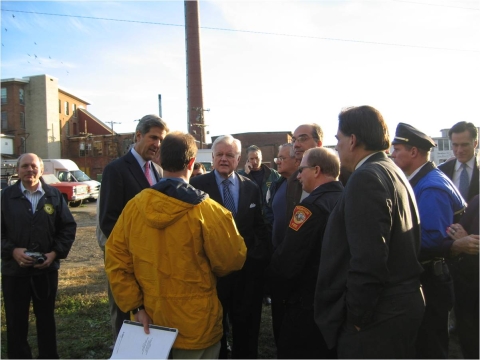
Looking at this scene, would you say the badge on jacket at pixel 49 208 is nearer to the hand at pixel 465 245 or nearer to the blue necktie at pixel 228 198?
the blue necktie at pixel 228 198

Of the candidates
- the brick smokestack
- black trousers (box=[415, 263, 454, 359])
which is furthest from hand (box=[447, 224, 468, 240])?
the brick smokestack

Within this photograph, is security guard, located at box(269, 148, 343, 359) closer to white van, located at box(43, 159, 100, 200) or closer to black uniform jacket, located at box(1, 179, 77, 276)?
black uniform jacket, located at box(1, 179, 77, 276)

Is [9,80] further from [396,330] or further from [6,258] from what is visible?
[396,330]

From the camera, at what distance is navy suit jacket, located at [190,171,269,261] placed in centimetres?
340

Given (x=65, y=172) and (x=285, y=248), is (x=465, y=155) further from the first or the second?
(x=65, y=172)

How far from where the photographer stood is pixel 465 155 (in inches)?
167

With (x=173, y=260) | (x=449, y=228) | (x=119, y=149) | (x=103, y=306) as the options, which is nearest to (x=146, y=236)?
(x=173, y=260)

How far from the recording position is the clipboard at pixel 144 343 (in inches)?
82.7

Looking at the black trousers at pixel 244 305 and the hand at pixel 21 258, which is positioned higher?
the hand at pixel 21 258

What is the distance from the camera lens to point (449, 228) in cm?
277

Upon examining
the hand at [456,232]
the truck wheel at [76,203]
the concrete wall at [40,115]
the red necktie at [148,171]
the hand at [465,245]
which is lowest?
the truck wheel at [76,203]

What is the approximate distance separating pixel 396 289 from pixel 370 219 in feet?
1.32

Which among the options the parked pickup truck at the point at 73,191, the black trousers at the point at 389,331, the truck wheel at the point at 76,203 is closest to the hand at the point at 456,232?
the black trousers at the point at 389,331

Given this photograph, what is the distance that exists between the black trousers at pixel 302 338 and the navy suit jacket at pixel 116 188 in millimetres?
1514
